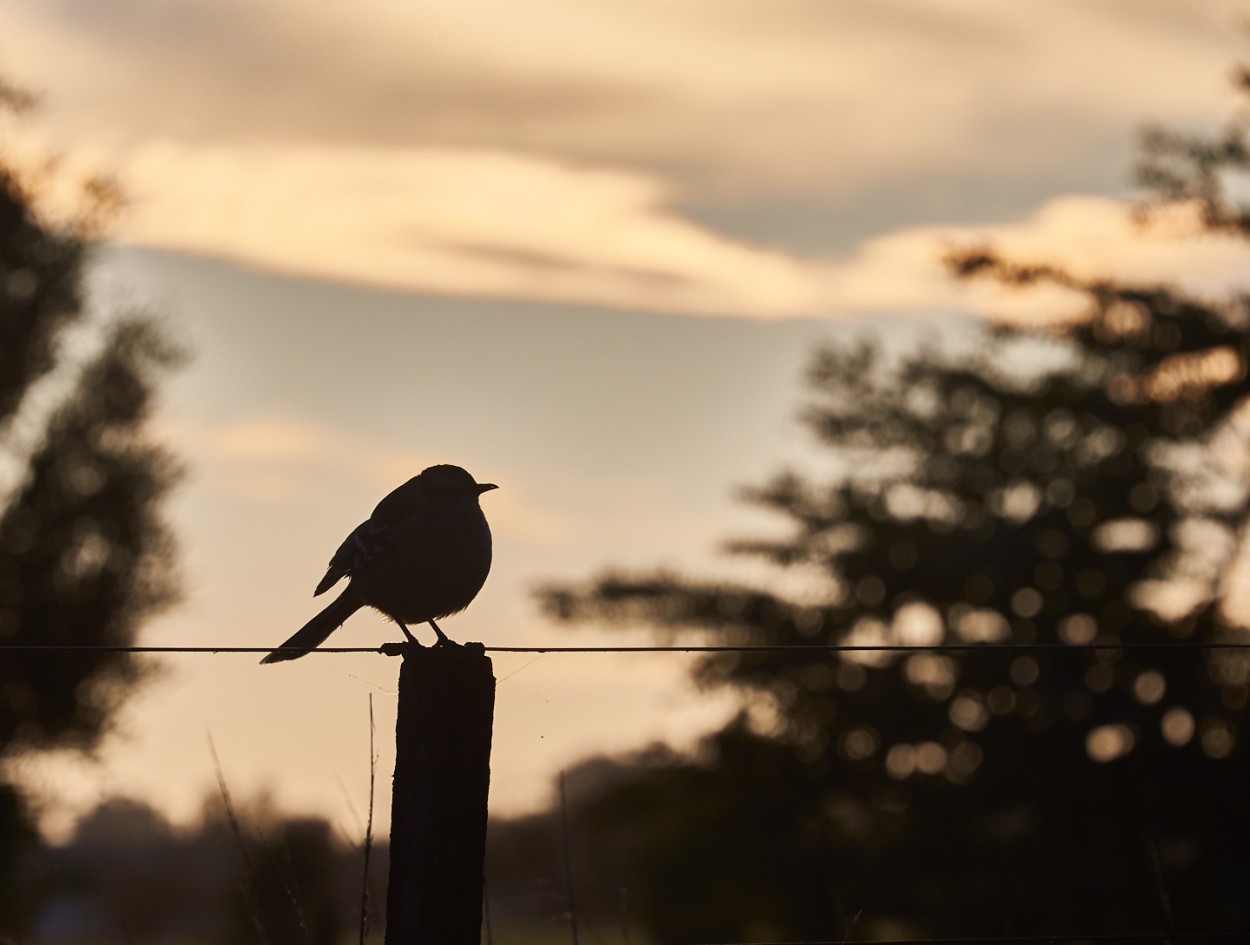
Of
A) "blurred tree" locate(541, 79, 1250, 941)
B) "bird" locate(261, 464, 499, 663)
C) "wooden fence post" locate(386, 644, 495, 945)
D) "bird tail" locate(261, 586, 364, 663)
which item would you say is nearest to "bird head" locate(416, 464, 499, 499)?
"bird" locate(261, 464, 499, 663)

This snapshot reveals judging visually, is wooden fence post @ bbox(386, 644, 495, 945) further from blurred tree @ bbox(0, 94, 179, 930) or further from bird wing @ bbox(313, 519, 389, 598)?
blurred tree @ bbox(0, 94, 179, 930)

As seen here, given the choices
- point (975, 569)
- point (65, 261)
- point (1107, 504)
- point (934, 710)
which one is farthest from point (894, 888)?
point (65, 261)

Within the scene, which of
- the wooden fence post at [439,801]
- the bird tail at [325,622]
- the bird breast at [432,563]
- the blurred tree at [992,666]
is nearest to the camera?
the wooden fence post at [439,801]

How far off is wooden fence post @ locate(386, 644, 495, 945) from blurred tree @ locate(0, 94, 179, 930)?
70.6 feet

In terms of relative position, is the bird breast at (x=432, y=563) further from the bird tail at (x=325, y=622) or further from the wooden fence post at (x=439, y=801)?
the wooden fence post at (x=439, y=801)

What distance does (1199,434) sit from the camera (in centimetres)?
2238

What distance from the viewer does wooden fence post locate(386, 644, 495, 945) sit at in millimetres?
4105

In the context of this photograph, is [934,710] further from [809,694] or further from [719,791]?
[719,791]

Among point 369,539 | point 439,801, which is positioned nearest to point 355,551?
point 369,539

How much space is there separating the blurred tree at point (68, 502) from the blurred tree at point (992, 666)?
7.41 m

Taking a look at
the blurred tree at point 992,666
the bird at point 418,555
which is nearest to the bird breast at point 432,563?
the bird at point 418,555

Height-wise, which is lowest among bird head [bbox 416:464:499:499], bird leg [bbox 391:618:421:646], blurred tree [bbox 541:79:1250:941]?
bird leg [bbox 391:618:421:646]

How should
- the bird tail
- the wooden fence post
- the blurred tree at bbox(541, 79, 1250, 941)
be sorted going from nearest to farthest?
the wooden fence post, the bird tail, the blurred tree at bbox(541, 79, 1250, 941)

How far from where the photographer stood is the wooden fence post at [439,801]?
411 cm
